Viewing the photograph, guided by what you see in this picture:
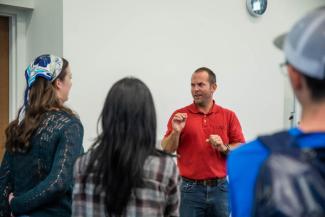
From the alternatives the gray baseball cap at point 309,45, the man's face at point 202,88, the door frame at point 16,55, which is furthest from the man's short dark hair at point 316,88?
the door frame at point 16,55

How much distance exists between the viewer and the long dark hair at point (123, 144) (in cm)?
125

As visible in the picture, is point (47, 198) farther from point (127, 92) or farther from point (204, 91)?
point (204, 91)

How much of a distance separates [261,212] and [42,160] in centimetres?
105

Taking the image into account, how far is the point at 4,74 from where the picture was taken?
2801mm

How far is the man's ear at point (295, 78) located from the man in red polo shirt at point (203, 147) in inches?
69.2

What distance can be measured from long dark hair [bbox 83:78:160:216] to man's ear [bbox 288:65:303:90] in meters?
0.55

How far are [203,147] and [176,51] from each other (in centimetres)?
88

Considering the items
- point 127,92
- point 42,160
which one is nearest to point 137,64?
point 42,160

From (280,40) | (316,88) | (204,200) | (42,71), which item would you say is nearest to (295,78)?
(316,88)

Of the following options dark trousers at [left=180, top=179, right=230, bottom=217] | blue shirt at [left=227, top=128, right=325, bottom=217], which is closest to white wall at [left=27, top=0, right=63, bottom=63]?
dark trousers at [left=180, top=179, right=230, bottom=217]

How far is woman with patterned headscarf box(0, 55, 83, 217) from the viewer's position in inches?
62.2

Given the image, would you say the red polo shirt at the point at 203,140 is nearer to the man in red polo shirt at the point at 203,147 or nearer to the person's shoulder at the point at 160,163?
the man in red polo shirt at the point at 203,147

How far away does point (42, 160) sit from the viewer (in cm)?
161

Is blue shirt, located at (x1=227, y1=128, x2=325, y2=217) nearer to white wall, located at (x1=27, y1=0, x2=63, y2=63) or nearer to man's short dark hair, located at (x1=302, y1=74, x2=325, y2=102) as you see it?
man's short dark hair, located at (x1=302, y1=74, x2=325, y2=102)
